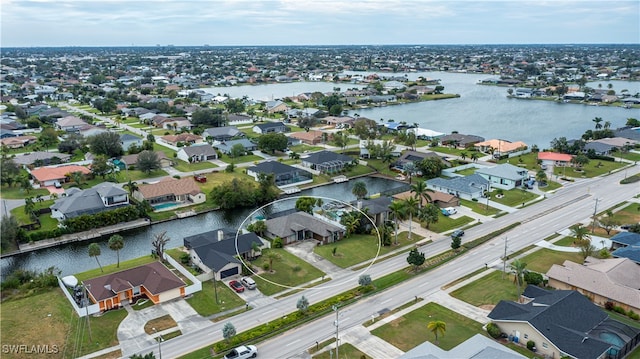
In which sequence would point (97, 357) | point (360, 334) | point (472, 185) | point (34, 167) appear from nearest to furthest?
point (97, 357) → point (360, 334) → point (472, 185) → point (34, 167)

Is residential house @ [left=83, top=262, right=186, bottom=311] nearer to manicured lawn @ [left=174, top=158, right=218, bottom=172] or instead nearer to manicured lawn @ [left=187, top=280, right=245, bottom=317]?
manicured lawn @ [left=187, top=280, right=245, bottom=317]

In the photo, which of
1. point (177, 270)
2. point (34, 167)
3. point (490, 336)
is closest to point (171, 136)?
point (34, 167)

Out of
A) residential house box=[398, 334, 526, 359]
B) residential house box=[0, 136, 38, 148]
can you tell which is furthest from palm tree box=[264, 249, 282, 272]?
residential house box=[0, 136, 38, 148]

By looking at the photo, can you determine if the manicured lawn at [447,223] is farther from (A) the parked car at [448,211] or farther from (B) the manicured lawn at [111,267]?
(B) the manicured lawn at [111,267]

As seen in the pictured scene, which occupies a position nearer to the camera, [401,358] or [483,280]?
[401,358]

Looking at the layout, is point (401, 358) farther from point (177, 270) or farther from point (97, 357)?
point (177, 270)

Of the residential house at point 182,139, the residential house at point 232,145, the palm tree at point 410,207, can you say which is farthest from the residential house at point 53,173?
the palm tree at point 410,207

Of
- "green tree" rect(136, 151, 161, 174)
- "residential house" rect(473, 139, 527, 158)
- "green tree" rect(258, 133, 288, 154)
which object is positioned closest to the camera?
"green tree" rect(136, 151, 161, 174)
